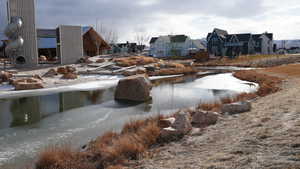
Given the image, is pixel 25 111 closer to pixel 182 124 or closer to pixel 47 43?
pixel 182 124

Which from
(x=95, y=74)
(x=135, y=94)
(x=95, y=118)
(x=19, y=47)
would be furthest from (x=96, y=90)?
(x=19, y=47)

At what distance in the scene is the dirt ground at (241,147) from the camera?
450 cm

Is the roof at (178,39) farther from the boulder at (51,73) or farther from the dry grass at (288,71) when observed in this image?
the boulder at (51,73)

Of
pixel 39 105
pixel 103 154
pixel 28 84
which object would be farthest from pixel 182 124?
pixel 28 84

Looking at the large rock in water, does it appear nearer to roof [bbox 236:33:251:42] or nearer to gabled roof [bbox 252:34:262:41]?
roof [bbox 236:33:251:42]

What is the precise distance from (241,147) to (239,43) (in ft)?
200

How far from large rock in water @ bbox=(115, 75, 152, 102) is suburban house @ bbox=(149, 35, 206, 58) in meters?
53.0

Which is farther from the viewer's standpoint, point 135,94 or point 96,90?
point 96,90

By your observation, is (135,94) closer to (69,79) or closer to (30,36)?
(69,79)

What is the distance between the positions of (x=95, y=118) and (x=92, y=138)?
2446 millimetres

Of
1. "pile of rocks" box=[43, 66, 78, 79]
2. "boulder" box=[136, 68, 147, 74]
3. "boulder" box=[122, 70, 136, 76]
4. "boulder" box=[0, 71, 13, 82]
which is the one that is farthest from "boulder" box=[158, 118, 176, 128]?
"boulder" box=[136, 68, 147, 74]

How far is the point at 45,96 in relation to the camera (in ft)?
50.2

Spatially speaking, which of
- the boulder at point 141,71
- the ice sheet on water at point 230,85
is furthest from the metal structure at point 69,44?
the ice sheet on water at point 230,85

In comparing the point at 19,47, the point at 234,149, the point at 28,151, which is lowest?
the point at 28,151
